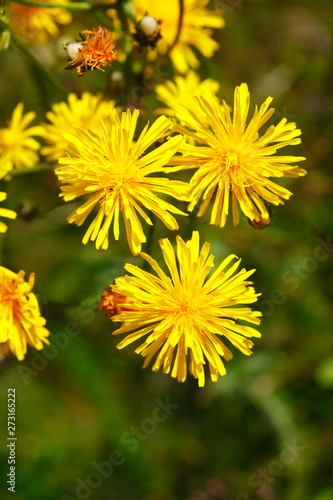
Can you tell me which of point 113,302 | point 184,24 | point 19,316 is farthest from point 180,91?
point 19,316

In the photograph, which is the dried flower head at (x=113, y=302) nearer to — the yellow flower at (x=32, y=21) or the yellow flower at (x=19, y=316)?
the yellow flower at (x=19, y=316)

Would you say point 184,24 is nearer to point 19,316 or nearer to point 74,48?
point 74,48

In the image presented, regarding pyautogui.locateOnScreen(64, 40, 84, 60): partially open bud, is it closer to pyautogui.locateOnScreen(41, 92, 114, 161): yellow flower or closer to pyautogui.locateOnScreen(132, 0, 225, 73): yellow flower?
pyautogui.locateOnScreen(41, 92, 114, 161): yellow flower

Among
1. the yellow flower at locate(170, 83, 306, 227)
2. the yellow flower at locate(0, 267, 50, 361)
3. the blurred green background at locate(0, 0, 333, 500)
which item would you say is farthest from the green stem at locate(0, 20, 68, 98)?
the yellow flower at locate(0, 267, 50, 361)

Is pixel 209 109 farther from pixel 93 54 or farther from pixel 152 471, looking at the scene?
pixel 152 471

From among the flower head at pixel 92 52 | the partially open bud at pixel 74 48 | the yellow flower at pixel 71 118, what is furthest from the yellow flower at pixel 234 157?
the yellow flower at pixel 71 118

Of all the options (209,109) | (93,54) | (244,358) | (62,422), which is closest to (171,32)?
(93,54)

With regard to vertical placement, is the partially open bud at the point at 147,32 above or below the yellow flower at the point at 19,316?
above
